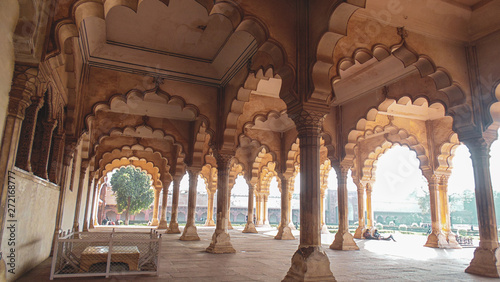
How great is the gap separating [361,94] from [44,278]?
970 cm

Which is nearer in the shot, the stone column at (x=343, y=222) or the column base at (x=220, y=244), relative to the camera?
the column base at (x=220, y=244)

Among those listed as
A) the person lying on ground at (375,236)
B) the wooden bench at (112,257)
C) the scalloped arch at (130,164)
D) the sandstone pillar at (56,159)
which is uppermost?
the scalloped arch at (130,164)

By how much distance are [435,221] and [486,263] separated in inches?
238

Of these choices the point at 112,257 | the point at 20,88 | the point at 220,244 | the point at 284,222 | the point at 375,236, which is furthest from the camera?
the point at 375,236

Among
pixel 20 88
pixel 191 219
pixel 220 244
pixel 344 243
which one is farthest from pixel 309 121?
pixel 191 219

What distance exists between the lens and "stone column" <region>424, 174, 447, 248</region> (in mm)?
12555

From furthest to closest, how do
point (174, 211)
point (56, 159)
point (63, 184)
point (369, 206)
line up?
point (174, 211), point (369, 206), point (63, 184), point (56, 159)

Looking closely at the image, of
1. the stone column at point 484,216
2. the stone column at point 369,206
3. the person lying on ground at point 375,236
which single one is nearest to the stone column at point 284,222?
the person lying on ground at point 375,236

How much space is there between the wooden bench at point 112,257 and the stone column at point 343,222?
23.2 ft

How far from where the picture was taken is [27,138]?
577 cm

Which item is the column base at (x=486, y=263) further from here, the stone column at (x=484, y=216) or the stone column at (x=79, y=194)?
the stone column at (x=79, y=194)

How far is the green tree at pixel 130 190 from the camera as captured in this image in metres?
35.2

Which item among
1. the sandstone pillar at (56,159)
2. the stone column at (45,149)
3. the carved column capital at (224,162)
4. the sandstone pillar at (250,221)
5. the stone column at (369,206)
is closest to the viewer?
the stone column at (45,149)

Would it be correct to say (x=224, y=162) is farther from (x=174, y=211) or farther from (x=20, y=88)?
(x=174, y=211)
